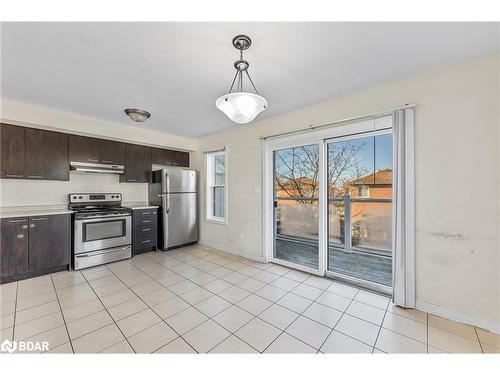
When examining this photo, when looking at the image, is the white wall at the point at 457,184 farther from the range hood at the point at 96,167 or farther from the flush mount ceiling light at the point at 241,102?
the range hood at the point at 96,167

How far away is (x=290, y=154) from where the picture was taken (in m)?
3.41

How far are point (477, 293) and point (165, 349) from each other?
109 inches

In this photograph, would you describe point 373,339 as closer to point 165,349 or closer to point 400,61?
point 165,349

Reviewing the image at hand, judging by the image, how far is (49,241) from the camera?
118 inches

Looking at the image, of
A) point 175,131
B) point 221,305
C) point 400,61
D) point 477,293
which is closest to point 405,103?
point 400,61

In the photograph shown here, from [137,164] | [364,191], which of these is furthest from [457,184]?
[137,164]

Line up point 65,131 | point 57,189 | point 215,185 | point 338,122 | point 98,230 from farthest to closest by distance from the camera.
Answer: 1. point 215,185
2. point 57,189
3. point 98,230
4. point 65,131
5. point 338,122

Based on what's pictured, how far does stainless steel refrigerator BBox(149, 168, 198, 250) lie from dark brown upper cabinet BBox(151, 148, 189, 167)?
34 centimetres

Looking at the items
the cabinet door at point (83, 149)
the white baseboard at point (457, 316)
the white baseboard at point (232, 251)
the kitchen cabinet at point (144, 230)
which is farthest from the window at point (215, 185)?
the white baseboard at point (457, 316)

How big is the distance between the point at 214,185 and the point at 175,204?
940 mm

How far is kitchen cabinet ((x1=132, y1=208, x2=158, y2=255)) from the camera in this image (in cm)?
391

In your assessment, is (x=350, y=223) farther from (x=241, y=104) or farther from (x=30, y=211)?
(x=30, y=211)

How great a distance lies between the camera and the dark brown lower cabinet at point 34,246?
2703mm

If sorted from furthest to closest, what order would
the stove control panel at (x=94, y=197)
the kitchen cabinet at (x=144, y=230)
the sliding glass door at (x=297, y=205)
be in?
1. the kitchen cabinet at (x=144, y=230)
2. the stove control panel at (x=94, y=197)
3. the sliding glass door at (x=297, y=205)
